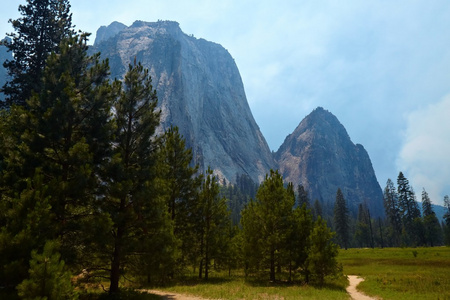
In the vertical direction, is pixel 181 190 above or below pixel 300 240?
above

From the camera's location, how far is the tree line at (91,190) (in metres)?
7.96

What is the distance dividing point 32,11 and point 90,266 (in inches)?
929

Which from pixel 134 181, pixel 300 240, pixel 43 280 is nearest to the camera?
pixel 43 280

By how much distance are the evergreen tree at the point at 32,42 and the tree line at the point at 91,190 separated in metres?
0.10

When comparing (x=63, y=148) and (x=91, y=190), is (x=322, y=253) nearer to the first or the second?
(x=91, y=190)

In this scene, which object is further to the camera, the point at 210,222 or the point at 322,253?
the point at 210,222

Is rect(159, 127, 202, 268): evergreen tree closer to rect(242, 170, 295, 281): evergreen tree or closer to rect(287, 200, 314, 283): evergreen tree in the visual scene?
rect(242, 170, 295, 281): evergreen tree

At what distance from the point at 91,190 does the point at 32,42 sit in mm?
19098

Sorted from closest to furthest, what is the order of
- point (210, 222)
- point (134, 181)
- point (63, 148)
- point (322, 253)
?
point (63, 148) → point (134, 181) → point (322, 253) → point (210, 222)

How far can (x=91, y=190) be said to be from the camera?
12430mm

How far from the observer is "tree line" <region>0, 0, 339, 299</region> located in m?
7.96

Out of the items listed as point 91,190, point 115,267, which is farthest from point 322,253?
point 91,190

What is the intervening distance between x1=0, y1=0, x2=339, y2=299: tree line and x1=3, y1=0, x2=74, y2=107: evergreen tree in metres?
0.10


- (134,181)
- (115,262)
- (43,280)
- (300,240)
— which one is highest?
(134,181)
